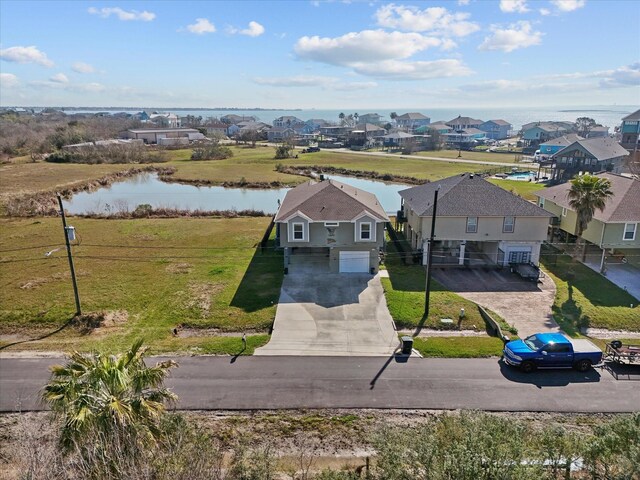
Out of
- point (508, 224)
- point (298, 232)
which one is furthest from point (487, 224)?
point (298, 232)

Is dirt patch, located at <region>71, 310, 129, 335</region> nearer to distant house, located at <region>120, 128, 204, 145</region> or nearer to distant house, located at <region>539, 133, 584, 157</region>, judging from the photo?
distant house, located at <region>539, 133, 584, 157</region>

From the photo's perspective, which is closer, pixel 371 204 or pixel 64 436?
pixel 64 436

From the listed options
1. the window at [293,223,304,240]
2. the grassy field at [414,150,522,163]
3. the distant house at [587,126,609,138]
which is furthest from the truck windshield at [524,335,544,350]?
the distant house at [587,126,609,138]

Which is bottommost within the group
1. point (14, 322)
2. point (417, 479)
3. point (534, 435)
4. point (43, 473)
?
point (14, 322)

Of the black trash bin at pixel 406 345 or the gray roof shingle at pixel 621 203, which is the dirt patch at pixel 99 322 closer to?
the black trash bin at pixel 406 345

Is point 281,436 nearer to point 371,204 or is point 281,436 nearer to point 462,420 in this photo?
point 462,420

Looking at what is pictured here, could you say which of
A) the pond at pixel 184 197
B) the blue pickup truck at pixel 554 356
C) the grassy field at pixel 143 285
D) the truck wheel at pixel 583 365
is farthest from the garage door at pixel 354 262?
the pond at pixel 184 197

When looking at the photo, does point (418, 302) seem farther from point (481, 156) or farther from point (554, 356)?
point (481, 156)

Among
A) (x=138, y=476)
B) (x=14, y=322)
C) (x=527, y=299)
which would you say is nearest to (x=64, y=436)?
(x=138, y=476)
